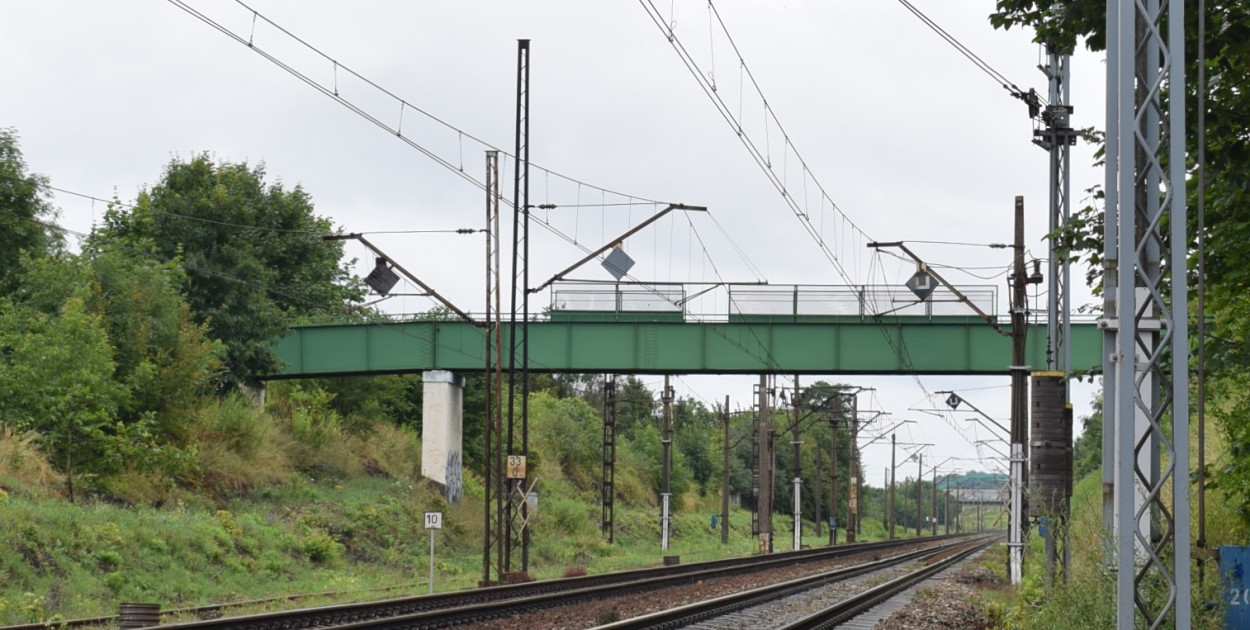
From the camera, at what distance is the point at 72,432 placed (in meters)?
33.4

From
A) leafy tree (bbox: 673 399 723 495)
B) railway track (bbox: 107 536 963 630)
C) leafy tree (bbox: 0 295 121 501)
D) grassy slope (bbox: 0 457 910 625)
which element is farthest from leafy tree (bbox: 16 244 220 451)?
leafy tree (bbox: 673 399 723 495)

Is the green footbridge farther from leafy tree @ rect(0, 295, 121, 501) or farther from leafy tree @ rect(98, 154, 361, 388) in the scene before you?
leafy tree @ rect(0, 295, 121, 501)

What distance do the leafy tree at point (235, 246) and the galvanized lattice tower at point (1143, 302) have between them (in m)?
35.3

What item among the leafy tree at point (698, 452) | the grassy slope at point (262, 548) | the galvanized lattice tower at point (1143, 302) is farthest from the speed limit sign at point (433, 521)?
the leafy tree at point (698, 452)

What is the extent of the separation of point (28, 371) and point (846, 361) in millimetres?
25308

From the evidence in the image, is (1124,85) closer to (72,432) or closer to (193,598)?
(193,598)

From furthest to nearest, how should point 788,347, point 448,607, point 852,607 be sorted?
point 788,347 < point 852,607 < point 448,607

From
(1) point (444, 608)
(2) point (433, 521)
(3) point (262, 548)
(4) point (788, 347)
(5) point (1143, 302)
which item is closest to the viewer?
(5) point (1143, 302)

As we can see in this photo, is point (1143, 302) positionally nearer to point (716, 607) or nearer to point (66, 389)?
point (716, 607)

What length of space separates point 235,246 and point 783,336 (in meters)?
20.9

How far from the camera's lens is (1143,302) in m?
10.7

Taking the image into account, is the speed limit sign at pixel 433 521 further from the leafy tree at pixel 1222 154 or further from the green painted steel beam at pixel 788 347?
the leafy tree at pixel 1222 154

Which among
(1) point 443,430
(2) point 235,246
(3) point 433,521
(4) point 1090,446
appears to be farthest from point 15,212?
(4) point 1090,446

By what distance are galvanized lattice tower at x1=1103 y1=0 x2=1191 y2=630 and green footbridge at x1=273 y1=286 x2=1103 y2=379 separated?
3312cm
